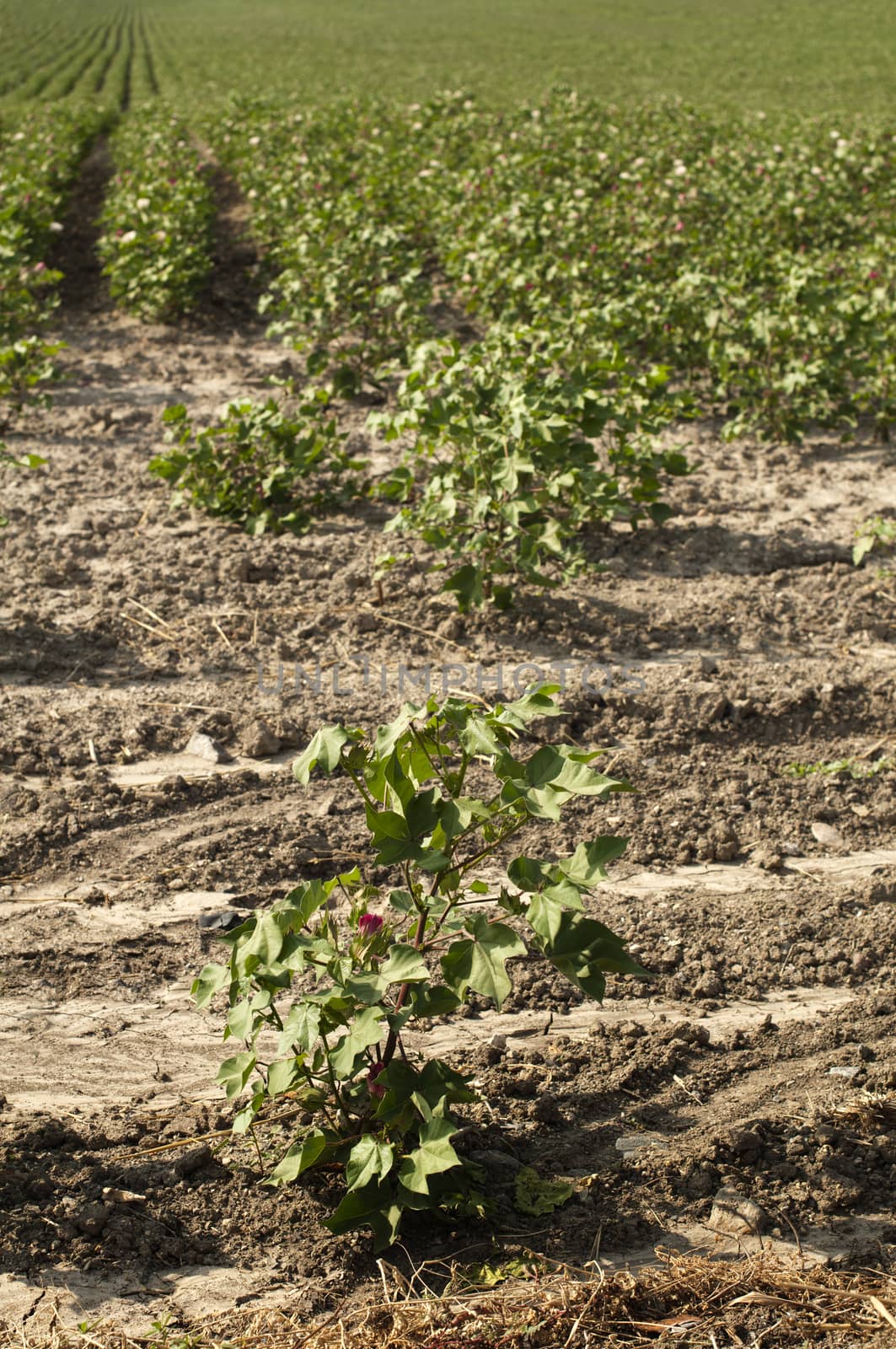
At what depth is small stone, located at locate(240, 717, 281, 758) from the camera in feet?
12.7

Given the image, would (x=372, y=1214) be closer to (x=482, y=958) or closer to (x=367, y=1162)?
(x=367, y=1162)

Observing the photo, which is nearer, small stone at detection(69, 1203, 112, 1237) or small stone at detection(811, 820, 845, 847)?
small stone at detection(69, 1203, 112, 1237)

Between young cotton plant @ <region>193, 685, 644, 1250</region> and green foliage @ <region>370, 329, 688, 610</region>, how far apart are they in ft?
7.62

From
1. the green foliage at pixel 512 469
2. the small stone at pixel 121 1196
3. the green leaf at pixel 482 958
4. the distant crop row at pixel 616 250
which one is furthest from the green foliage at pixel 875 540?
the small stone at pixel 121 1196

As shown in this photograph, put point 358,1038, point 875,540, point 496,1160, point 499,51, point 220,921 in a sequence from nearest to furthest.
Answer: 1. point 358,1038
2. point 496,1160
3. point 220,921
4. point 875,540
5. point 499,51

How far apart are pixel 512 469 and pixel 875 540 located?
182 centimetres

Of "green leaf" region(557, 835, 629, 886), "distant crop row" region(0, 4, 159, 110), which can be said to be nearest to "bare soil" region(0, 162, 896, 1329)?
"green leaf" region(557, 835, 629, 886)

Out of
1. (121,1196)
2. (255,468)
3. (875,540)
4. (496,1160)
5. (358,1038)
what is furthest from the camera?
(255,468)

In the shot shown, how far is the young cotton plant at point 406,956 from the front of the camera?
2.00 m

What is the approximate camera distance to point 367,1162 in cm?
204

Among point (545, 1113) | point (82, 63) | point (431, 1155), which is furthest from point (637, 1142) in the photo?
point (82, 63)

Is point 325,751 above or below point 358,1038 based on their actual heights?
above

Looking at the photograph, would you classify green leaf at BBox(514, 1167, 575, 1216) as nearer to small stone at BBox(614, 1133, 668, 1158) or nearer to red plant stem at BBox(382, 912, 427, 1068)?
small stone at BBox(614, 1133, 668, 1158)

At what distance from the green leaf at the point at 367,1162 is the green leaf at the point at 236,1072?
23 cm
